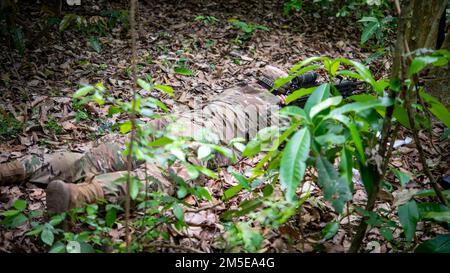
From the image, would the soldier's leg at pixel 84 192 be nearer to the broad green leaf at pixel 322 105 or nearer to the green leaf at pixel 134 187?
the green leaf at pixel 134 187

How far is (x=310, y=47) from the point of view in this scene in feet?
17.3

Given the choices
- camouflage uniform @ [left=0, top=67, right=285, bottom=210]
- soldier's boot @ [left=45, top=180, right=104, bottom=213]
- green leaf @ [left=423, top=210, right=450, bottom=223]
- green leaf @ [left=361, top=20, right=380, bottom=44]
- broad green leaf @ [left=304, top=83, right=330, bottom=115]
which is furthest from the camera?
green leaf @ [left=361, top=20, right=380, bottom=44]

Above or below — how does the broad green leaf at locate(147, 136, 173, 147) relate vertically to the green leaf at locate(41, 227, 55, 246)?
above

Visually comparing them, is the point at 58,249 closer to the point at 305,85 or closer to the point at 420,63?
the point at 420,63

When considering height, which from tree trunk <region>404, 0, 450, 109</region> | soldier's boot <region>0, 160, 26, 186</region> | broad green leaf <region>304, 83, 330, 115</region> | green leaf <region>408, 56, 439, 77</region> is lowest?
soldier's boot <region>0, 160, 26, 186</region>

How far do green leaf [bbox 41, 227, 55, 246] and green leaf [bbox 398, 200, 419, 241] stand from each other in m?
1.50

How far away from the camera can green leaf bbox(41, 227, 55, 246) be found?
5.90ft

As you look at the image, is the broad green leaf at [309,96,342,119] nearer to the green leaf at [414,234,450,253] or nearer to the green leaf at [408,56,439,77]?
the green leaf at [408,56,439,77]

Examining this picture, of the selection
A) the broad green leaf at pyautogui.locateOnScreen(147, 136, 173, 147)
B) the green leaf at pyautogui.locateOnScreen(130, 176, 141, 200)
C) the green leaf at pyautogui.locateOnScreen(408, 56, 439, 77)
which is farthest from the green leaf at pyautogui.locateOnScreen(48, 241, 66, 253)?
the green leaf at pyautogui.locateOnScreen(408, 56, 439, 77)

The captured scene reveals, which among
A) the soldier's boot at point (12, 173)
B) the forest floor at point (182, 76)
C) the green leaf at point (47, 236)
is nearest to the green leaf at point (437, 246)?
the forest floor at point (182, 76)

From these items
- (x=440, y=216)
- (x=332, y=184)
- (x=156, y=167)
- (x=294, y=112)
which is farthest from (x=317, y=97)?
(x=156, y=167)

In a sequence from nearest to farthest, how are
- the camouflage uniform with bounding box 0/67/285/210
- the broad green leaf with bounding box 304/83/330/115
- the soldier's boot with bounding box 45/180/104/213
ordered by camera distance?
the broad green leaf with bounding box 304/83/330/115, the soldier's boot with bounding box 45/180/104/213, the camouflage uniform with bounding box 0/67/285/210

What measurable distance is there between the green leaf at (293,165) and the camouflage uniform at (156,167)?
0.43 metres
